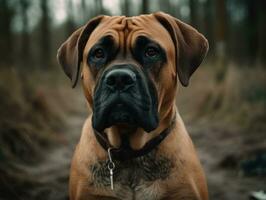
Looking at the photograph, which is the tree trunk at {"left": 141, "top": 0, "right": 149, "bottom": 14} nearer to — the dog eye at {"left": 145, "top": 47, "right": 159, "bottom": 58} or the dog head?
the dog head

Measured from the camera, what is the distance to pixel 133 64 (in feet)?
11.2

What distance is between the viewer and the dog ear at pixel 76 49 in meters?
3.87

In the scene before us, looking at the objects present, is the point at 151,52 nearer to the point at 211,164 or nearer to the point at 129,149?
the point at 129,149

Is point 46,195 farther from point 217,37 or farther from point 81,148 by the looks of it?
point 217,37

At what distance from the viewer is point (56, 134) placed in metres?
8.46

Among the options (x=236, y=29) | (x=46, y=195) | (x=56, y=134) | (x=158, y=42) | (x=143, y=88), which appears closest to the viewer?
(x=143, y=88)

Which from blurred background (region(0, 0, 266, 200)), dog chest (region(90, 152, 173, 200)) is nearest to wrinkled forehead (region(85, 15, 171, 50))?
dog chest (region(90, 152, 173, 200))

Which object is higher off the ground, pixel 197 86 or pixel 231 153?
pixel 231 153

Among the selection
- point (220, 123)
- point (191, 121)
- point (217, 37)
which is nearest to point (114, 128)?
point (220, 123)

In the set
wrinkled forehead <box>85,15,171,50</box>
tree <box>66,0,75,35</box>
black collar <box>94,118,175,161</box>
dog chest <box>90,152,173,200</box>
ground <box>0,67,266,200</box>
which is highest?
wrinkled forehead <box>85,15,171,50</box>

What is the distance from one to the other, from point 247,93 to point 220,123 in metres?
0.73

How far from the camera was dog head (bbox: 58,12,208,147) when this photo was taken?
3270mm

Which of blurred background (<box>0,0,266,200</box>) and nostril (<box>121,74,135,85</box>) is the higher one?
nostril (<box>121,74,135,85</box>)

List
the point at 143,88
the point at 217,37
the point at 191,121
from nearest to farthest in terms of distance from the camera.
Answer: the point at 143,88, the point at 191,121, the point at 217,37
